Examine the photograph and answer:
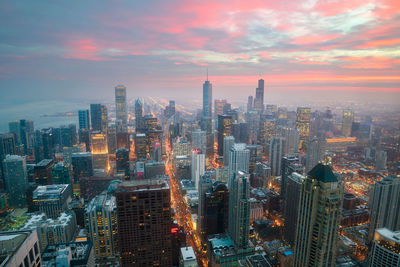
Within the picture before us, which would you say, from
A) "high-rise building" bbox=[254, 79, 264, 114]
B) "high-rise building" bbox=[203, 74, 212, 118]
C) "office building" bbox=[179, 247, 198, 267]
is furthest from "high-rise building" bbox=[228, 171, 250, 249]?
"high-rise building" bbox=[203, 74, 212, 118]

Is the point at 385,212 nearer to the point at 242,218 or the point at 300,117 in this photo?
the point at 242,218

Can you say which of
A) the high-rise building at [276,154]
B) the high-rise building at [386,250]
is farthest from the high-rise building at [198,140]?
the high-rise building at [386,250]

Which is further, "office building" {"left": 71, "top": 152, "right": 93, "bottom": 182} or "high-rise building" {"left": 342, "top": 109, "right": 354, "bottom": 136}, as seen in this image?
"high-rise building" {"left": 342, "top": 109, "right": 354, "bottom": 136}

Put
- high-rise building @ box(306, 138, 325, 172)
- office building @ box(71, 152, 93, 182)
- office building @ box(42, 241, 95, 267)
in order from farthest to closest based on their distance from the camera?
office building @ box(71, 152, 93, 182)
high-rise building @ box(306, 138, 325, 172)
office building @ box(42, 241, 95, 267)

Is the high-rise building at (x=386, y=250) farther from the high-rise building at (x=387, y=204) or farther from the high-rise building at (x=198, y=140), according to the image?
the high-rise building at (x=198, y=140)

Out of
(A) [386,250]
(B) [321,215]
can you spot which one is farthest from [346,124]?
(B) [321,215]

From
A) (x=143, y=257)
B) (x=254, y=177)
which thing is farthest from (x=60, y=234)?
(x=254, y=177)

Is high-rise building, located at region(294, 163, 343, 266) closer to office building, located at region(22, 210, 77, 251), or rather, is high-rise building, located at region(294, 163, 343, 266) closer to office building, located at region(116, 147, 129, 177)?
office building, located at region(22, 210, 77, 251)
